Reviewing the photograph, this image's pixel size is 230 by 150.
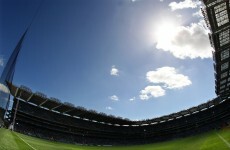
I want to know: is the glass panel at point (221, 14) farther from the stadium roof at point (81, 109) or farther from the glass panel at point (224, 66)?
the stadium roof at point (81, 109)

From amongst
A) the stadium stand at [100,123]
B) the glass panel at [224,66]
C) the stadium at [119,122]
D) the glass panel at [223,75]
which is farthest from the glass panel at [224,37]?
the stadium stand at [100,123]

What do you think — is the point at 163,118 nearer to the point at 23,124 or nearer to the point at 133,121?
the point at 133,121

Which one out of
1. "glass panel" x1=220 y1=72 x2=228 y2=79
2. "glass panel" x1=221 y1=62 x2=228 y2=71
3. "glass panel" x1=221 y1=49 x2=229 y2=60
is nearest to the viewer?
"glass panel" x1=221 y1=49 x2=229 y2=60

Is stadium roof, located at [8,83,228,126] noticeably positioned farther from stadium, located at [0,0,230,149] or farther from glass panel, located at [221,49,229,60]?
glass panel, located at [221,49,229,60]

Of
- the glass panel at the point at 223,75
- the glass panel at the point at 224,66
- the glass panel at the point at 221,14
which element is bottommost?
the glass panel at the point at 223,75

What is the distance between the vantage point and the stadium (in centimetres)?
3794

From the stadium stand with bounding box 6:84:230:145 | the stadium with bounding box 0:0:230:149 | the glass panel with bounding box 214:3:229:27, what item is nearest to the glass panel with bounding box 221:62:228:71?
the stadium with bounding box 0:0:230:149

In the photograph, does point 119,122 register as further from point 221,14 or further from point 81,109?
point 221,14

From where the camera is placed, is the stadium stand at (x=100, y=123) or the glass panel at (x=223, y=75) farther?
the stadium stand at (x=100, y=123)

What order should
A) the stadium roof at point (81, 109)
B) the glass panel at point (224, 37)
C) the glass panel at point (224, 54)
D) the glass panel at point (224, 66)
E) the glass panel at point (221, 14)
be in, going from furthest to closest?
the stadium roof at point (81, 109) → the glass panel at point (224, 66) → the glass panel at point (224, 54) → the glass panel at point (224, 37) → the glass panel at point (221, 14)

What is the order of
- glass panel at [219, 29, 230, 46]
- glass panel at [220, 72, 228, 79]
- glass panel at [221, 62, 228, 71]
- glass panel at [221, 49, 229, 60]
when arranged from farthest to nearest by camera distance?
glass panel at [220, 72, 228, 79] < glass panel at [221, 62, 228, 71] < glass panel at [221, 49, 229, 60] < glass panel at [219, 29, 230, 46]

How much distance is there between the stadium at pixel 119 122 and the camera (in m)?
37.9

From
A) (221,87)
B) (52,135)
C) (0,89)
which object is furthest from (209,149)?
(52,135)

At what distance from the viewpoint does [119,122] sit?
67.9m
